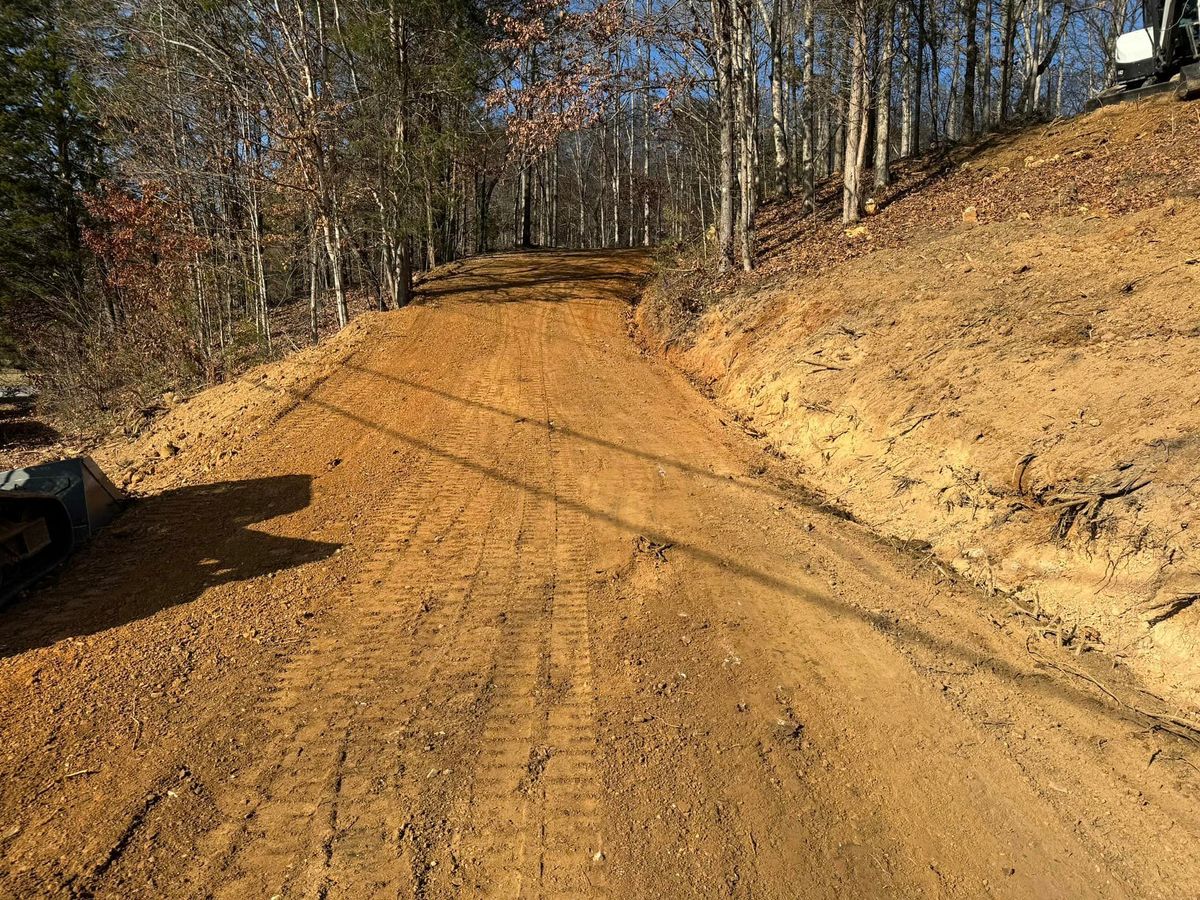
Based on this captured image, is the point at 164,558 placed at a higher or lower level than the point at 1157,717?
higher

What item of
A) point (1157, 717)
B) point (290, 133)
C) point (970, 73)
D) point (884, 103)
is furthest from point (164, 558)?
point (970, 73)

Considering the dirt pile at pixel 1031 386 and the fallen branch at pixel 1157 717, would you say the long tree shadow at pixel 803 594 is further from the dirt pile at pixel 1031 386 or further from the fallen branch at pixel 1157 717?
the dirt pile at pixel 1031 386

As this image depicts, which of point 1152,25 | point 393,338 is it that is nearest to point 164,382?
point 393,338

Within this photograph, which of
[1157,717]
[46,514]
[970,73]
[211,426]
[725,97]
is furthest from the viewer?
[970,73]

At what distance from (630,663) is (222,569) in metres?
3.41

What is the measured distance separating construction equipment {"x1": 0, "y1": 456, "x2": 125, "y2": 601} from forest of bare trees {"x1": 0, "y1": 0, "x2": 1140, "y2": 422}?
871cm

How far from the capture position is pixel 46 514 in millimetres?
5281

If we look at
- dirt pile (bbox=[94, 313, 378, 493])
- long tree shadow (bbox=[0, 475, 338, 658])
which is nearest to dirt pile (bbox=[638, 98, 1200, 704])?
long tree shadow (bbox=[0, 475, 338, 658])

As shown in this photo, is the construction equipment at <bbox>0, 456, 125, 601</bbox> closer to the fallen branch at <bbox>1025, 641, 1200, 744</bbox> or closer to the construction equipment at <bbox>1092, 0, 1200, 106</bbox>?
the fallen branch at <bbox>1025, 641, 1200, 744</bbox>

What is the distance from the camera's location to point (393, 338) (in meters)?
11.9

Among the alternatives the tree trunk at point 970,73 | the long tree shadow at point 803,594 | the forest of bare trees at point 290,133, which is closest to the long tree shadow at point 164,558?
the long tree shadow at point 803,594

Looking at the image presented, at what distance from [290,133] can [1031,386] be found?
1353cm

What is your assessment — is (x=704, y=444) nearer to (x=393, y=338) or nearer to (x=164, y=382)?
(x=393, y=338)

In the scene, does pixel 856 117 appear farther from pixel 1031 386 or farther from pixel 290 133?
pixel 290 133
